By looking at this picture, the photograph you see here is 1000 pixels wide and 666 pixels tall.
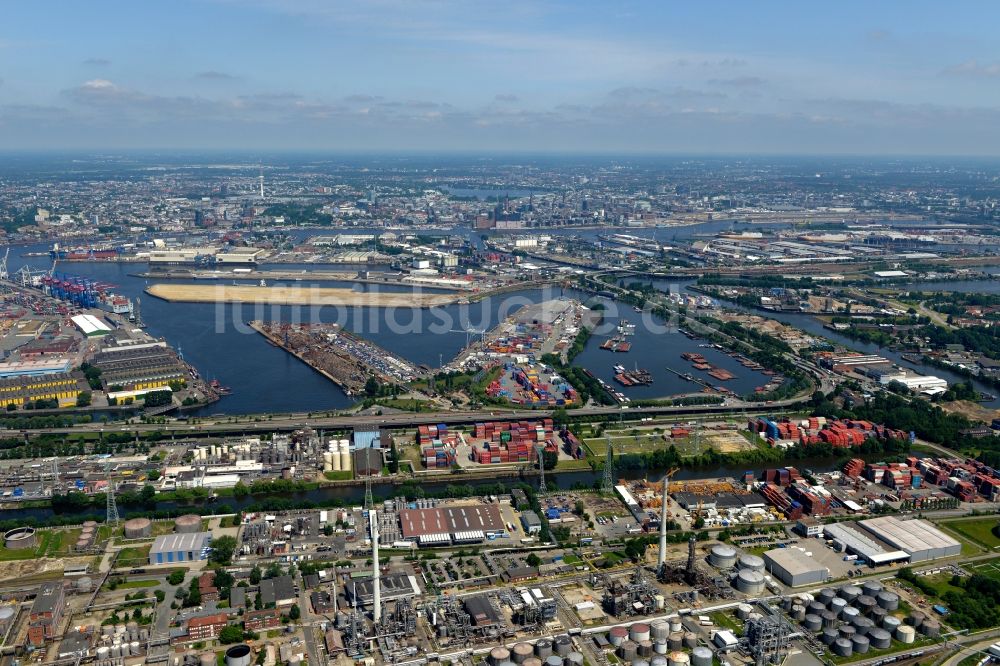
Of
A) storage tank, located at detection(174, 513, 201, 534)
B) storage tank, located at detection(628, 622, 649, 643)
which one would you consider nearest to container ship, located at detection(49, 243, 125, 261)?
storage tank, located at detection(174, 513, 201, 534)

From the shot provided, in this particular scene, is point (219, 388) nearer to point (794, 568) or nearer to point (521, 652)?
point (521, 652)

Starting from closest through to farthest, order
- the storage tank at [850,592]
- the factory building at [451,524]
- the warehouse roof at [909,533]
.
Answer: the storage tank at [850,592]
the warehouse roof at [909,533]
the factory building at [451,524]

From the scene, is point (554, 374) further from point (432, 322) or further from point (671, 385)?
point (432, 322)

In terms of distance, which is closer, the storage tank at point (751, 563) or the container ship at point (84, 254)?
the storage tank at point (751, 563)

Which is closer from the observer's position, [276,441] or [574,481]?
[574,481]

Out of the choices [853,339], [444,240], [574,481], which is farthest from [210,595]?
[444,240]

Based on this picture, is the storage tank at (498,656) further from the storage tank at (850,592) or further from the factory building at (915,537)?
the factory building at (915,537)

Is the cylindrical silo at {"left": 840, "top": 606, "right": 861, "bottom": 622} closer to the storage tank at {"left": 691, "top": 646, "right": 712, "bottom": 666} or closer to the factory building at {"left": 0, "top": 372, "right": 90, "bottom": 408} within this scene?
the storage tank at {"left": 691, "top": 646, "right": 712, "bottom": 666}

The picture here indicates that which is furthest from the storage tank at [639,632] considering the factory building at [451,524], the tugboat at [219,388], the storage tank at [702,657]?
the tugboat at [219,388]
